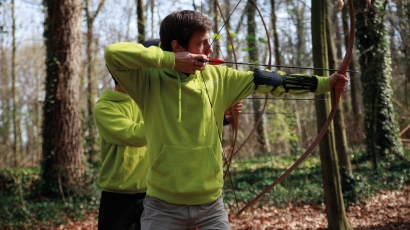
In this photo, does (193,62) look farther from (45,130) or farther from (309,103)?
(309,103)

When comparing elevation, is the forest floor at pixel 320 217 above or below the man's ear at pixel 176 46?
below

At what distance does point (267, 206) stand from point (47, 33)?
17.0 ft

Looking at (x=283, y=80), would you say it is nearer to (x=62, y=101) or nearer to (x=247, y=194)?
(x=247, y=194)

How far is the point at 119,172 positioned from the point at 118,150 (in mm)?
137

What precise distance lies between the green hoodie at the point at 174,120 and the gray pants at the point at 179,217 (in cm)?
3

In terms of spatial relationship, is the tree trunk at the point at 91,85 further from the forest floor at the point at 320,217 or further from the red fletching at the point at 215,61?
the red fletching at the point at 215,61

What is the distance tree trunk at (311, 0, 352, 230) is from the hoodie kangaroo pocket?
8.18ft

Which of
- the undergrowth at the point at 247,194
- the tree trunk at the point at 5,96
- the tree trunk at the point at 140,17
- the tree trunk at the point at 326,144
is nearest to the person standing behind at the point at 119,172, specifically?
the tree trunk at the point at 326,144

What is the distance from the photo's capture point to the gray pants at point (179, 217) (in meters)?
2.09

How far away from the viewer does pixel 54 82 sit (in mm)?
8898

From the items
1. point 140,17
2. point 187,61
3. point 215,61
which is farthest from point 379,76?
point 187,61

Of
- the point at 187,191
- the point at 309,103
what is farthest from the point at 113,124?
the point at 309,103

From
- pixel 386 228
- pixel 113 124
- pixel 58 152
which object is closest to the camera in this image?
pixel 113 124

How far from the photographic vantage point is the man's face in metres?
2.21
